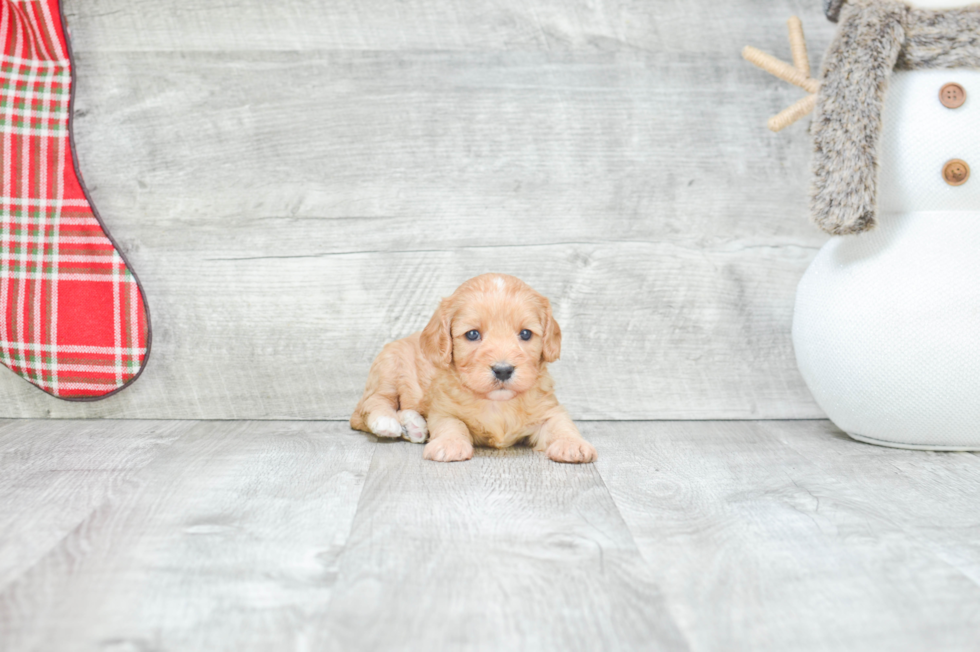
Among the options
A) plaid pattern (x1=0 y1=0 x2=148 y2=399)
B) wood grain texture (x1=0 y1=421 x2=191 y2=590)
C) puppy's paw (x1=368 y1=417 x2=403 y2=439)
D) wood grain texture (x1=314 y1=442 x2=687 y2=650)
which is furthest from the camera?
plaid pattern (x1=0 y1=0 x2=148 y2=399)

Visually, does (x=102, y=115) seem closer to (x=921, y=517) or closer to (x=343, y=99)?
(x=343, y=99)

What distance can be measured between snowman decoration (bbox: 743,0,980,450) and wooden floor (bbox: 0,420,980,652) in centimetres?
16

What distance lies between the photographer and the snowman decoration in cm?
153

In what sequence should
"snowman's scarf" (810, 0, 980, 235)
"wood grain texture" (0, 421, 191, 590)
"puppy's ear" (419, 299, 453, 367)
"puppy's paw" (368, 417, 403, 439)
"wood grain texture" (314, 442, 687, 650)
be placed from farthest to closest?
"puppy's paw" (368, 417, 403, 439) → "puppy's ear" (419, 299, 453, 367) → "snowman's scarf" (810, 0, 980, 235) → "wood grain texture" (0, 421, 191, 590) → "wood grain texture" (314, 442, 687, 650)

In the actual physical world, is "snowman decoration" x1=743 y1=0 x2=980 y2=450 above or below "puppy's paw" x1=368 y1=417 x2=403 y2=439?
above

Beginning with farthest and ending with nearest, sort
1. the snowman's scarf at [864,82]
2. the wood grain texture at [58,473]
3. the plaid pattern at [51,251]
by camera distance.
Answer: the plaid pattern at [51,251] < the snowman's scarf at [864,82] < the wood grain texture at [58,473]

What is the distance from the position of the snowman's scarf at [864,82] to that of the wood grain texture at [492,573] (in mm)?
711

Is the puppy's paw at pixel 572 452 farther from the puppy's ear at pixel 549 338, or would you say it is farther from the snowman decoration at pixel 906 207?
the snowman decoration at pixel 906 207

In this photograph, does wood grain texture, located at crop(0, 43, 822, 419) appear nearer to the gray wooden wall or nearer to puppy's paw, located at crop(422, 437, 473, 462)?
the gray wooden wall

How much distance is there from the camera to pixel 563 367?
205 centimetres

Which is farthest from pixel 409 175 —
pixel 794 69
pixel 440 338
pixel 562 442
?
pixel 794 69

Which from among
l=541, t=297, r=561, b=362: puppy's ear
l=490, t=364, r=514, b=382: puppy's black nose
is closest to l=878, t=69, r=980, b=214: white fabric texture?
l=541, t=297, r=561, b=362: puppy's ear

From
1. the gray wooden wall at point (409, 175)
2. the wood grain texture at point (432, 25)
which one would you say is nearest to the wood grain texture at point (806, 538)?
the gray wooden wall at point (409, 175)

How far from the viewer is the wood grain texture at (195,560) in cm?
84
